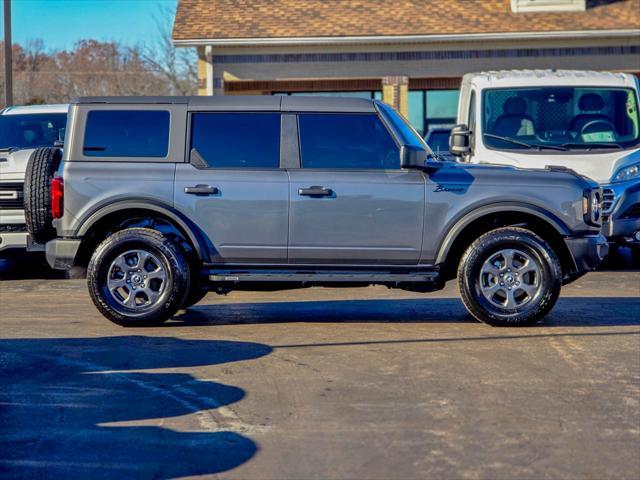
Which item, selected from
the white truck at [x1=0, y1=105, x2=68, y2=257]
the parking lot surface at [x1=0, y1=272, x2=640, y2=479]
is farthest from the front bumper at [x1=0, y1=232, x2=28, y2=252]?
the parking lot surface at [x1=0, y1=272, x2=640, y2=479]

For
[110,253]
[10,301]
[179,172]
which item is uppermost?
[179,172]

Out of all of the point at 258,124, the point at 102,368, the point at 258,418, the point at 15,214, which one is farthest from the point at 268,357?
the point at 15,214

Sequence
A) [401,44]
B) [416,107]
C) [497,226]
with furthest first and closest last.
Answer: [416,107]
[401,44]
[497,226]

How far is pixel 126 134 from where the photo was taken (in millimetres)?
9375

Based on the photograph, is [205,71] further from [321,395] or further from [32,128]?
[321,395]

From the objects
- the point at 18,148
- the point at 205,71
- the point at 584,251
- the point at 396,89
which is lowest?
the point at 584,251

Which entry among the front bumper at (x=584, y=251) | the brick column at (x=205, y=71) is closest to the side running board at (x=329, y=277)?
the front bumper at (x=584, y=251)

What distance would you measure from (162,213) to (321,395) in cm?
305

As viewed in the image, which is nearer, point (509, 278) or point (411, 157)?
point (411, 157)

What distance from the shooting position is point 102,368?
762 centimetres

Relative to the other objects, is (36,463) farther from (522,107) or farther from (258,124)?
(522,107)

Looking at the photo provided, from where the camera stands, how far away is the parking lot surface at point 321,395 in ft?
18.0

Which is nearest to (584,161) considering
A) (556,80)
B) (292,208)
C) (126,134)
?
(556,80)

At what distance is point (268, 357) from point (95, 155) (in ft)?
8.48
